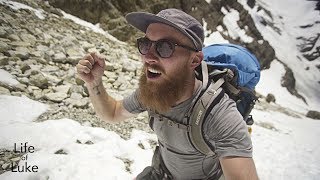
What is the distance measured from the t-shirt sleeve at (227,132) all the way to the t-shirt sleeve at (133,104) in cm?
104

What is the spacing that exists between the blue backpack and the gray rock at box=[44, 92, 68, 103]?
15.4 feet

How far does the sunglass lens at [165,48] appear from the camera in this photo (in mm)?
2697

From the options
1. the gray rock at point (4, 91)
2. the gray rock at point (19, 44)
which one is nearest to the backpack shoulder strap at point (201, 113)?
the gray rock at point (4, 91)

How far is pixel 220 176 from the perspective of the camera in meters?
3.38

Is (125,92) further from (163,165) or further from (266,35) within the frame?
(266,35)

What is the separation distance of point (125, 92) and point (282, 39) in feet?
254

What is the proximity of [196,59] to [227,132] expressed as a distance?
81cm

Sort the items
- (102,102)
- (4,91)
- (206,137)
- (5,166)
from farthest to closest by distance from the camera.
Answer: (4,91) < (5,166) < (102,102) < (206,137)

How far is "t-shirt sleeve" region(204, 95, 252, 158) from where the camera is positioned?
237cm

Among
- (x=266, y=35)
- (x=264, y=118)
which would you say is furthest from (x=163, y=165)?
(x=266, y=35)

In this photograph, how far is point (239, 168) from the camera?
7.66 feet

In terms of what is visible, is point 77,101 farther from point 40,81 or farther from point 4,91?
point 4,91

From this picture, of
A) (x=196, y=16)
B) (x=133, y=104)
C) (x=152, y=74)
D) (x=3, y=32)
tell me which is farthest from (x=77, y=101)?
(x=196, y=16)

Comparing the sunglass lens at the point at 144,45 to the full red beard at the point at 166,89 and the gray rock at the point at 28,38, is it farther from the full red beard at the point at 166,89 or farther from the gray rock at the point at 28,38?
the gray rock at the point at 28,38
